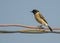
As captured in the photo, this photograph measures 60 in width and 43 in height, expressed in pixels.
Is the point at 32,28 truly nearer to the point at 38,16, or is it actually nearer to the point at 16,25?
the point at 16,25

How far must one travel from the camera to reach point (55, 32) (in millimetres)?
6461

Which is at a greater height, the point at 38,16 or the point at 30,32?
the point at 38,16

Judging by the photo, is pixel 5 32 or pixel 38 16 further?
pixel 38 16

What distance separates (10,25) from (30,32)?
1.92 ft

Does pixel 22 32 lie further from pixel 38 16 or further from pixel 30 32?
pixel 38 16

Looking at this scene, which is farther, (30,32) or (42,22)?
(42,22)

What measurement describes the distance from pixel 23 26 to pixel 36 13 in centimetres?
472

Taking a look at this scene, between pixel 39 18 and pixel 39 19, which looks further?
pixel 39 18

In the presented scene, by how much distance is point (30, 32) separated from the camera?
20.2ft

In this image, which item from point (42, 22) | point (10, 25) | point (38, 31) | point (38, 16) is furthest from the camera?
point (38, 16)

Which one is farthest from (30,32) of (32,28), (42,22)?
(42,22)

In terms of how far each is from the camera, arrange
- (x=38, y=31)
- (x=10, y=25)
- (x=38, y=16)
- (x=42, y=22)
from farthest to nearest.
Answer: (x=38, y=16) → (x=42, y=22) → (x=38, y=31) → (x=10, y=25)

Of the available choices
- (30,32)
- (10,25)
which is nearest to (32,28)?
(30,32)

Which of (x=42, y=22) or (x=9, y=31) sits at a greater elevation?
(x=42, y=22)
